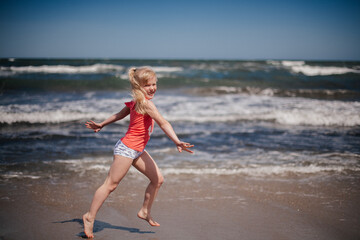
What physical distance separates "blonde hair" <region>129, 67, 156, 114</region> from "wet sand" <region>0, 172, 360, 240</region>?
1.36m

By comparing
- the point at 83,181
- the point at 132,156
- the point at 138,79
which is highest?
the point at 138,79

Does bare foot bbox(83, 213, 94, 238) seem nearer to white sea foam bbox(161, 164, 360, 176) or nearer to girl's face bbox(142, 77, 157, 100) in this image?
girl's face bbox(142, 77, 157, 100)

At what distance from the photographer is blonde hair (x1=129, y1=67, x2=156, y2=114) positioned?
2.74 m

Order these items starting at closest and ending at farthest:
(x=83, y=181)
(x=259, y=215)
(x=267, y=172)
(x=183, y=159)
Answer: (x=259, y=215), (x=83, y=181), (x=267, y=172), (x=183, y=159)

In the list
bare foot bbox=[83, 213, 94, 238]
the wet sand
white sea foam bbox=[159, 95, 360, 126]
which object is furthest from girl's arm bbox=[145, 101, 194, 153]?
white sea foam bbox=[159, 95, 360, 126]

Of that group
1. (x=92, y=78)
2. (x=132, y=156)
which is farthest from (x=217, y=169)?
(x=92, y=78)

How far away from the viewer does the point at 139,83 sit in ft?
9.25

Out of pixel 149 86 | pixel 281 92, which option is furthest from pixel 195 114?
pixel 281 92

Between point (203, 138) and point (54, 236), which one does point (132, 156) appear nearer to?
point (54, 236)

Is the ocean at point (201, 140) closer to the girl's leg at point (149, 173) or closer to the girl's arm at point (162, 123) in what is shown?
the girl's leg at point (149, 173)

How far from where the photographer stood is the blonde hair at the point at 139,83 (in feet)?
8.98

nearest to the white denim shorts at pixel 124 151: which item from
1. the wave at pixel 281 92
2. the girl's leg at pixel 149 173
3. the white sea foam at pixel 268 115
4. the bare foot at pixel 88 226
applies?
the girl's leg at pixel 149 173

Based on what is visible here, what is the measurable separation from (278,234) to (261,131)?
5580mm

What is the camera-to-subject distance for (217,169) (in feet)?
16.9
